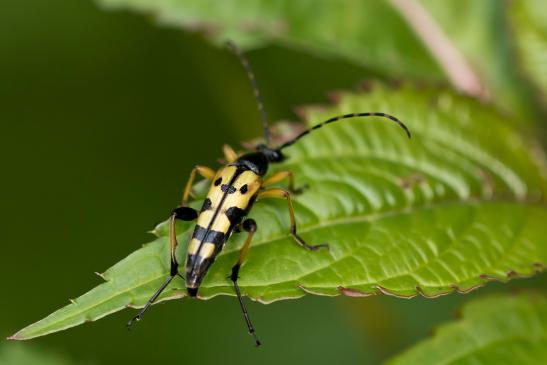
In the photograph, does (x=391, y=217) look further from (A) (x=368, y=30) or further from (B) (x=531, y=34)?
(A) (x=368, y=30)

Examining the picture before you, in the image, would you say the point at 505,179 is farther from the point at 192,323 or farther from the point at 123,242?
the point at 123,242

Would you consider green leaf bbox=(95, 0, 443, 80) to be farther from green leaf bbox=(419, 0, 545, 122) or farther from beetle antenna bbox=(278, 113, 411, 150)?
beetle antenna bbox=(278, 113, 411, 150)

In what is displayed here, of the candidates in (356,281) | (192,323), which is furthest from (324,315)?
(356,281)

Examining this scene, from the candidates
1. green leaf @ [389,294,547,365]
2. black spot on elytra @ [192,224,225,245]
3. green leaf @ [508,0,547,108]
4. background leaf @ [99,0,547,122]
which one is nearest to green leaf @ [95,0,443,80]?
background leaf @ [99,0,547,122]

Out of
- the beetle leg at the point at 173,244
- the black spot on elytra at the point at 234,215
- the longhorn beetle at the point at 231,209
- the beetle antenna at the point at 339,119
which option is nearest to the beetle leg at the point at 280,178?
the longhorn beetle at the point at 231,209

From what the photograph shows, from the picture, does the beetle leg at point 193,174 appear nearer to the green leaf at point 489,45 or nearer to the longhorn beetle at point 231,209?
the longhorn beetle at point 231,209
